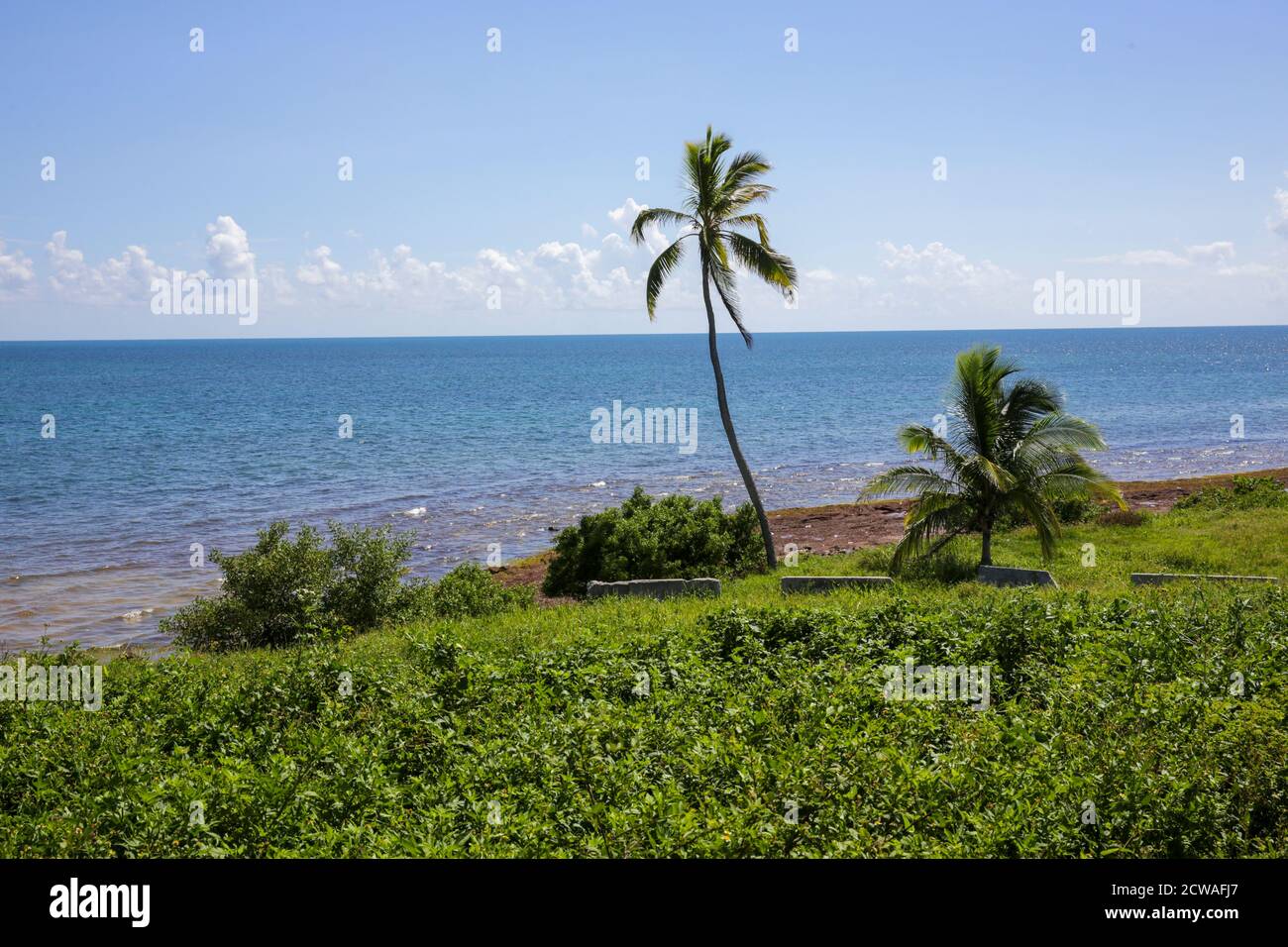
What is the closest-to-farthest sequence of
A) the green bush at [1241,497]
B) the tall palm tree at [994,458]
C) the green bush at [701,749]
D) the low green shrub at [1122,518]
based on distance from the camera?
the green bush at [701,749] → the tall palm tree at [994,458] → the low green shrub at [1122,518] → the green bush at [1241,497]

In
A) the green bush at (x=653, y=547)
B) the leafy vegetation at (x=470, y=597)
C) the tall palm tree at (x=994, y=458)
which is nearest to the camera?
the leafy vegetation at (x=470, y=597)

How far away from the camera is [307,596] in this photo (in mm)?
16062

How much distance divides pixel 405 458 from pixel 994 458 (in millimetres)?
39378

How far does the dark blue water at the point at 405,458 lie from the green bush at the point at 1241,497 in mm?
14665

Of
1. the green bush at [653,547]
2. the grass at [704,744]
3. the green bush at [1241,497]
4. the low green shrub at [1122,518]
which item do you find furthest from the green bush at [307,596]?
the green bush at [1241,497]

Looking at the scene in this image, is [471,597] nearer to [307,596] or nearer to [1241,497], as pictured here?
[307,596]

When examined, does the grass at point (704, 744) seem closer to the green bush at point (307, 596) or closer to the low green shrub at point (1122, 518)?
the green bush at point (307, 596)

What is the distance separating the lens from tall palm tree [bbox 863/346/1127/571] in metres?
17.8

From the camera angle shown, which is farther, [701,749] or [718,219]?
[718,219]

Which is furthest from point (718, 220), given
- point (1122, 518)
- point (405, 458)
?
point (405, 458)

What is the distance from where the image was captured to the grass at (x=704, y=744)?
6156mm
